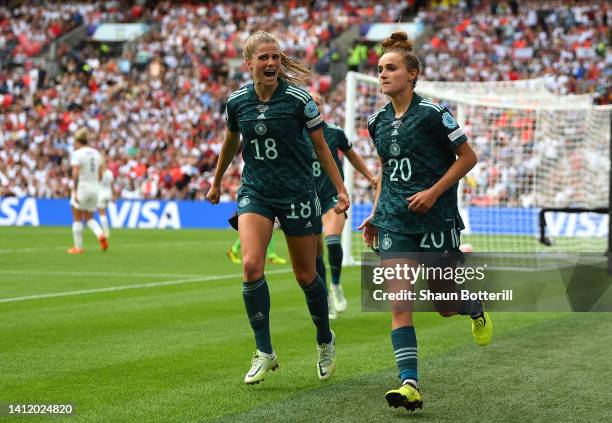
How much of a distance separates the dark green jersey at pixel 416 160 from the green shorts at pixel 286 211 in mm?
769

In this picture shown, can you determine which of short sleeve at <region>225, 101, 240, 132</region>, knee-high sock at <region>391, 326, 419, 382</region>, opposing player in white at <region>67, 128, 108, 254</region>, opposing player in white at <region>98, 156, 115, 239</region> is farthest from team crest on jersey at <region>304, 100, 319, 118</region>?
opposing player in white at <region>98, 156, 115, 239</region>

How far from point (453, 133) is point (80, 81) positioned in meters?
38.0

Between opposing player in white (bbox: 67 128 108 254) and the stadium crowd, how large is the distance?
11.8 m

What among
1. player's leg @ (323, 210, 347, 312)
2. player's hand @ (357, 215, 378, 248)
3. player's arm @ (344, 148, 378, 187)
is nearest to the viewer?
player's hand @ (357, 215, 378, 248)

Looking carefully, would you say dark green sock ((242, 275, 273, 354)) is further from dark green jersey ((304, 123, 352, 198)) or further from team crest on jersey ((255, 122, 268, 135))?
dark green jersey ((304, 123, 352, 198))

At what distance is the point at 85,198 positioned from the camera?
2131 cm

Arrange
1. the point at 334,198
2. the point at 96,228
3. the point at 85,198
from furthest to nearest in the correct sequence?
the point at 96,228 < the point at 85,198 < the point at 334,198

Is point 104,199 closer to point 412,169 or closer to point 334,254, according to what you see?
point 334,254

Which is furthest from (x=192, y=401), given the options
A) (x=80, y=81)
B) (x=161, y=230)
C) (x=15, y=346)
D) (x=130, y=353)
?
(x=80, y=81)

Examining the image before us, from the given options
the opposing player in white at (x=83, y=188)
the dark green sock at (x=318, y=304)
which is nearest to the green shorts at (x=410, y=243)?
the dark green sock at (x=318, y=304)

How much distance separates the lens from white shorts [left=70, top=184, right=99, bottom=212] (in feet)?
69.7

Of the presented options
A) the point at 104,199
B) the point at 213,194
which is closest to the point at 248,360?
the point at 213,194

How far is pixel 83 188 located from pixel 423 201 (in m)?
15.7

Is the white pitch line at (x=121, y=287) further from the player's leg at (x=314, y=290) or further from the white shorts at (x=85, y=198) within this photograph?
the player's leg at (x=314, y=290)
